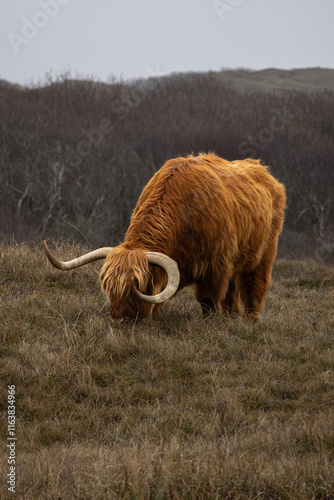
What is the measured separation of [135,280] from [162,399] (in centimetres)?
103

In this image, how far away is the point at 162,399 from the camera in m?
3.97

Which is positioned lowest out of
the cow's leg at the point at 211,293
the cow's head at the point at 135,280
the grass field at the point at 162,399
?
the grass field at the point at 162,399

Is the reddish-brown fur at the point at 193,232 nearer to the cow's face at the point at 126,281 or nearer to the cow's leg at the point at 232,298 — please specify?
the cow's face at the point at 126,281

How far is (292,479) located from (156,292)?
2.37 m

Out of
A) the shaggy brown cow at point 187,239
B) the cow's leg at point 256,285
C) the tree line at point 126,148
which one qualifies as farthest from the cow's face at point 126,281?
the tree line at point 126,148

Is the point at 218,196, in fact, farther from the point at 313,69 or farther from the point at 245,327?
the point at 313,69

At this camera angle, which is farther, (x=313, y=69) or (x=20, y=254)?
(x=313, y=69)

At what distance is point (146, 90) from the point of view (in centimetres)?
5166

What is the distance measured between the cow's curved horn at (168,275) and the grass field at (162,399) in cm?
33

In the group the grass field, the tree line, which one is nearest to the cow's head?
the grass field

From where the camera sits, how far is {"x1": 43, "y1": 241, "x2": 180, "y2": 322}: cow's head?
180 inches

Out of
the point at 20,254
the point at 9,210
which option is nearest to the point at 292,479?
the point at 20,254

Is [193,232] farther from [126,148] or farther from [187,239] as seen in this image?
[126,148]

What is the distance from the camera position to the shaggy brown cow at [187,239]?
4.67 meters
